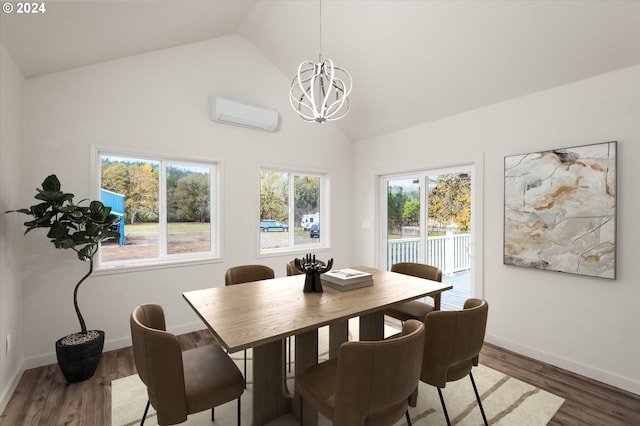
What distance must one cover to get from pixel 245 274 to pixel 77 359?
4.73ft

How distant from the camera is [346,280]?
6.93ft

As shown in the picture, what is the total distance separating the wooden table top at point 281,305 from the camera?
1.39 metres

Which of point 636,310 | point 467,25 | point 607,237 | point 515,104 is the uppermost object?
point 467,25

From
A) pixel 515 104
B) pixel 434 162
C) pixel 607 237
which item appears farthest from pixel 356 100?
pixel 607 237

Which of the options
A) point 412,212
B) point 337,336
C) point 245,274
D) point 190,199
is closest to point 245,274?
point 245,274

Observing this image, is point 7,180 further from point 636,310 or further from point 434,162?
point 636,310

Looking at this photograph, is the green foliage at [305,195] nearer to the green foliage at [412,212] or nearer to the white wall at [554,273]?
the green foliage at [412,212]

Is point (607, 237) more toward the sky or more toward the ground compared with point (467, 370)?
more toward the sky

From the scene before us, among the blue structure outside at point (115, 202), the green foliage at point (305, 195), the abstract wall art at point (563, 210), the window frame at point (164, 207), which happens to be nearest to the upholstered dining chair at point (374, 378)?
the abstract wall art at point (563, 210)

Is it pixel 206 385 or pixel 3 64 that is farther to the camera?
pixel 3 64

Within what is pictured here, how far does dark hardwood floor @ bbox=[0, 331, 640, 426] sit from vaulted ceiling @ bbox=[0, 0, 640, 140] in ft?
8.38

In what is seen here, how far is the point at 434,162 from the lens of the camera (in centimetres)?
369

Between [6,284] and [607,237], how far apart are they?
15.5ft

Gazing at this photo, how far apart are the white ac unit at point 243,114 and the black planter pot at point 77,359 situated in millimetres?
2557
